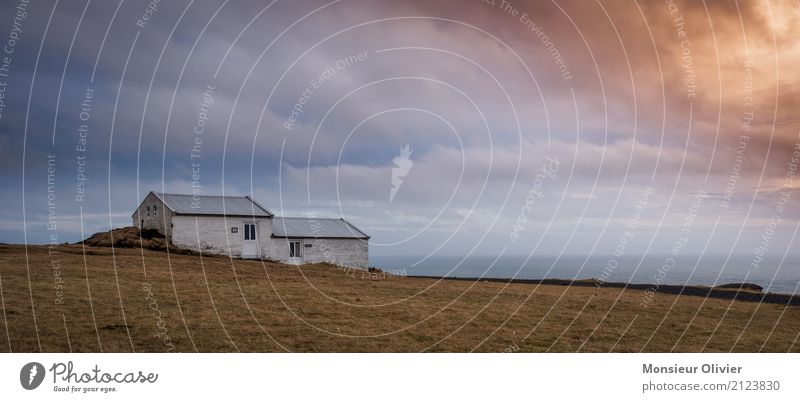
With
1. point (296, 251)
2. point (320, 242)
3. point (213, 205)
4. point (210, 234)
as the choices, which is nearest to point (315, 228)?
point (320, 242)

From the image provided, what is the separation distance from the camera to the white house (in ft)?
173

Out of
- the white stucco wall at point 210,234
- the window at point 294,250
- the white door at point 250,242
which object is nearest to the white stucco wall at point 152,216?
the white stucco wall at point 210,234

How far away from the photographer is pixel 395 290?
3556 cm

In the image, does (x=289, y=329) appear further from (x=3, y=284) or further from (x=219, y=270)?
(x=219, y=270)

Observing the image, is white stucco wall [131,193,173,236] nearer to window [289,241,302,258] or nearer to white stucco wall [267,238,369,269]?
white stucco wall [267,238,369,269]

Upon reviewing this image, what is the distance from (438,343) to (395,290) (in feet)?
47.3

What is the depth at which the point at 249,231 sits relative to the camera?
55.8m

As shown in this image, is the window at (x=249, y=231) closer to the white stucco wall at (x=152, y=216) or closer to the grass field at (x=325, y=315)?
the white stucco wall at (x=152, y=216)

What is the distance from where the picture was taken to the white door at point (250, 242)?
181 feet

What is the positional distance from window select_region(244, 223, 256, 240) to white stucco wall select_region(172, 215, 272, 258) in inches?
12.9

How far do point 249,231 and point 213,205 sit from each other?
12.9 feet

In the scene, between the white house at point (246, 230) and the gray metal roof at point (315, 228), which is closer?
the white house at point (246, 230)

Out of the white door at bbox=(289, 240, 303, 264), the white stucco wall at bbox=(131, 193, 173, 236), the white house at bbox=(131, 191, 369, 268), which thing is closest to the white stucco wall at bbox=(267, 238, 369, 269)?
the white house at bbox=(131, 191, 369, 268)
